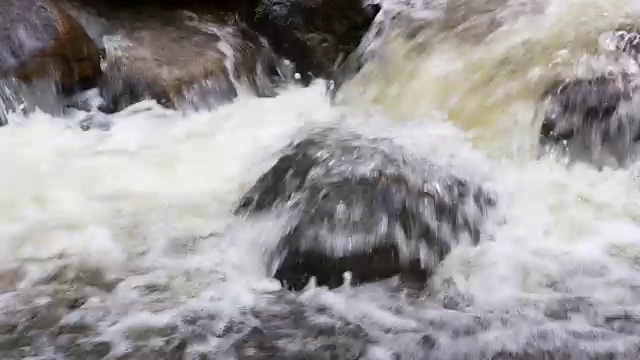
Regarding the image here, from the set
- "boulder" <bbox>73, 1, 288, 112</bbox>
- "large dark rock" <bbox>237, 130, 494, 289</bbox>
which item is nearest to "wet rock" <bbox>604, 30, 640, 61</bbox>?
"large dark rock" <bbox>237, 130, 494, 289</bbox>

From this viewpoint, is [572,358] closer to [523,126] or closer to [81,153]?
[523,126]

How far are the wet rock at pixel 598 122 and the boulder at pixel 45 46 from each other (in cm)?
330

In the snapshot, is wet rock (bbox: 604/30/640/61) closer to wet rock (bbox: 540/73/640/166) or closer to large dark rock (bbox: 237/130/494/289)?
wet rock (bbox: 540/73/640/166)

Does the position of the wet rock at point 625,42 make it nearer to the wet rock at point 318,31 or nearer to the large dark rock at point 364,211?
the large dark rock at point 364,211

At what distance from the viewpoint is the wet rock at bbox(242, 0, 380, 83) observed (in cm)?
650

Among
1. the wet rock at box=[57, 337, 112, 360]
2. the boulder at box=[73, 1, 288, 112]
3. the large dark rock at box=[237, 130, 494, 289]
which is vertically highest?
the boulder at box=[73, 1, 288, 112]

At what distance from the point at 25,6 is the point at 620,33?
4158 millimetres

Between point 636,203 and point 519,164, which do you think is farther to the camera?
point 519,164

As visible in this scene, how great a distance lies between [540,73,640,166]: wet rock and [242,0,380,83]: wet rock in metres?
2.37

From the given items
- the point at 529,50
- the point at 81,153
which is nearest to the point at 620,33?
the point at 529,50

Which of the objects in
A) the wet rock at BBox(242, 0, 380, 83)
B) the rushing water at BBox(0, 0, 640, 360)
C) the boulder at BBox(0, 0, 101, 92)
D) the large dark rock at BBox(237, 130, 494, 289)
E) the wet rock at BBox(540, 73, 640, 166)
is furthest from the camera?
the wet rock at BBox(242, 0, 380, 83)

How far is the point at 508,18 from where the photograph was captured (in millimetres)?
5594

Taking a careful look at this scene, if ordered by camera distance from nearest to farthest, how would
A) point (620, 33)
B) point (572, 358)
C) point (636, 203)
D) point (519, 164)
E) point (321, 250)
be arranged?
1. point (572, 358)
2. point (321, 250)
3. point (636, 203)
4. point (519, 164)
5. point (620, 33)

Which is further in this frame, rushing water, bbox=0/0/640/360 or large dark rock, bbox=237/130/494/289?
large dark rock, bbox=237/130/494/289
